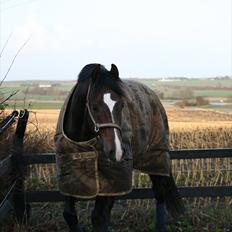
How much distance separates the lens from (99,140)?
4.28 metres

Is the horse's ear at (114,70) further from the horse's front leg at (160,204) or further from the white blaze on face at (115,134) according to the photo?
the horse's front leg at (160,204)

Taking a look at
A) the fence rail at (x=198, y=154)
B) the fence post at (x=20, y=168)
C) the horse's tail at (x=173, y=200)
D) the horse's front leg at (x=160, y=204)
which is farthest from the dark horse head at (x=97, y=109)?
the horse's tail at (x=173, y=200)

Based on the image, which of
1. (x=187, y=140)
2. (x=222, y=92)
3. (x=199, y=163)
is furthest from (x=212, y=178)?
(x=222, y=92)

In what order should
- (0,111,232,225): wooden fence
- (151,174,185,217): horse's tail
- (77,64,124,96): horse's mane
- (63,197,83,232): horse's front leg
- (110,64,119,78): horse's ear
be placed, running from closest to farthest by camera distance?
1. (77,64,124,96): horse's mane
2. (110,64,119,78): horse's ear
3. (63,197,83,232): horse's front leg
4. (0,111,232,225): wooden fence
5. (151,174,185,217): horse's tail

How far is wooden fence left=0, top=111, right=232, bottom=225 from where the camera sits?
532 centimetres

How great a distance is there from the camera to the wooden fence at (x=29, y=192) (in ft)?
17.5

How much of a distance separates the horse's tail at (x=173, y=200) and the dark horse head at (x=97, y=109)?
1769 millimetres

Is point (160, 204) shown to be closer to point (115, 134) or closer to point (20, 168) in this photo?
point (20, 168)

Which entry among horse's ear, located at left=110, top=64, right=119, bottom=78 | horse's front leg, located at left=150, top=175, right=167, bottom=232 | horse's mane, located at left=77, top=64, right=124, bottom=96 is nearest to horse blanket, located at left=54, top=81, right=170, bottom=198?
horse's mane, located at left=77, top=64, right=124, bottom=96

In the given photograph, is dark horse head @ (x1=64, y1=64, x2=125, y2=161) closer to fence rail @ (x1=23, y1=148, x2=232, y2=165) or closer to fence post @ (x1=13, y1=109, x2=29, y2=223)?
fence post @ (x1=13, y1=109, x2=29, y2=223)

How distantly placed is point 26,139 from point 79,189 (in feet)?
5.43

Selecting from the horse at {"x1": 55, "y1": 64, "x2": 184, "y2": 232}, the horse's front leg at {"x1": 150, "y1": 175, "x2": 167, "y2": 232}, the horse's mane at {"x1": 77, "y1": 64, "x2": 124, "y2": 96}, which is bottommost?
the horse's front leg at {"x1": 150, "y1": 175, "x2": 167, "y2": 232}

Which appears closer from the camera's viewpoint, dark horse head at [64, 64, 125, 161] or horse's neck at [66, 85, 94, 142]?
dark horse head at [64, 64, 125, 161]

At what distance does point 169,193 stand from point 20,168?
1.86 meters
